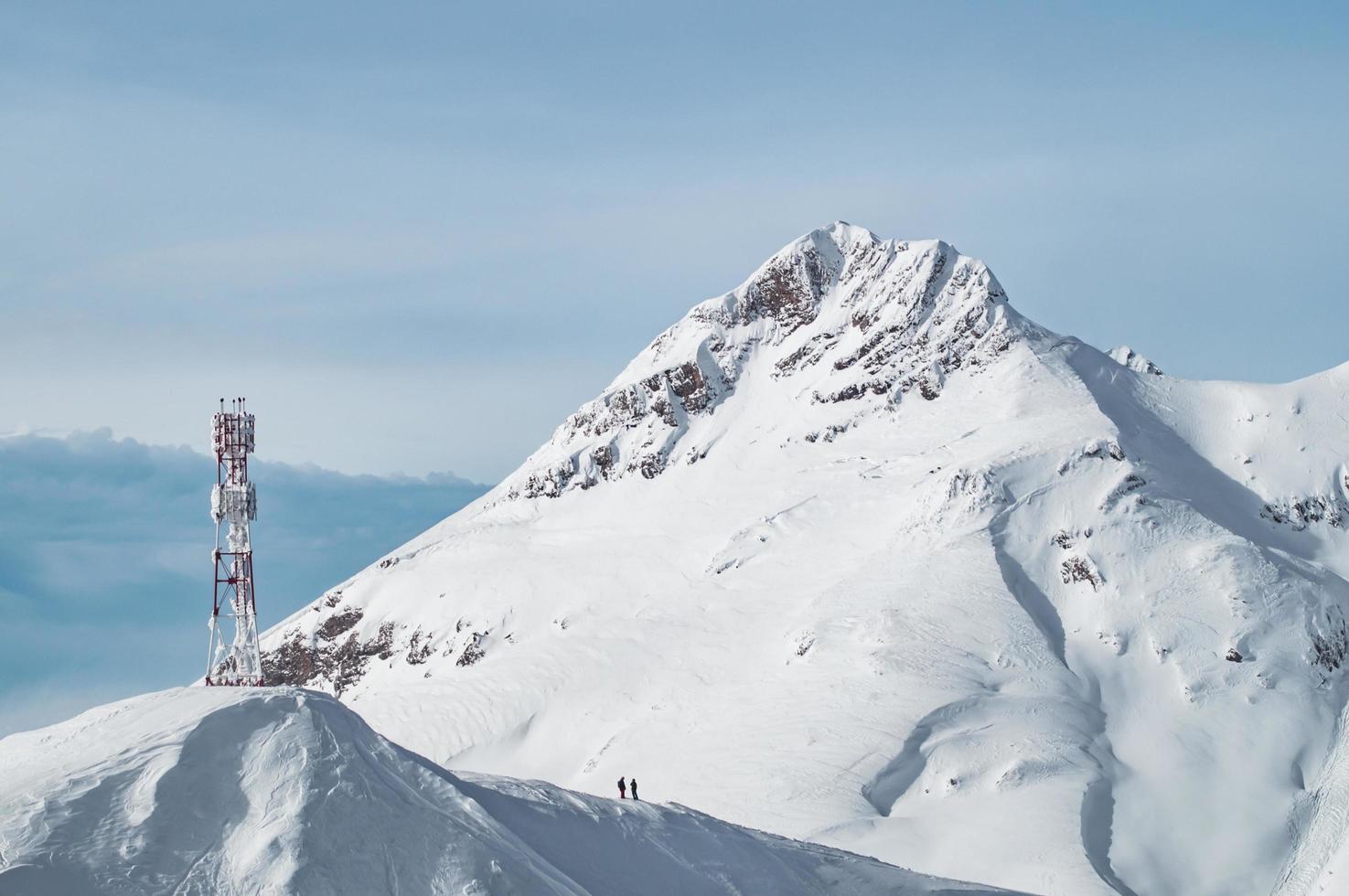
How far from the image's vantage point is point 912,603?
277 ft

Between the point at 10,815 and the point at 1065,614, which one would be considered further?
the point at 1065,614

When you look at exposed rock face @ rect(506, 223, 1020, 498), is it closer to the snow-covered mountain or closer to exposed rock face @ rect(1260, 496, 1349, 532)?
the snow-covered mountain

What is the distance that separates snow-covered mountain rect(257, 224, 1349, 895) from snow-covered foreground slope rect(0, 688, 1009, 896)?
110 ft

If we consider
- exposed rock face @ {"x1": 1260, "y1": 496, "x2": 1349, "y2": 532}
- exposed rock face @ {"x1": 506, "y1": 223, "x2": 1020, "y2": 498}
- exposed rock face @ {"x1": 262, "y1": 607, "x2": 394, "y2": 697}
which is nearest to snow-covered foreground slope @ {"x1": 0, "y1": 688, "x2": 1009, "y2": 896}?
exposed rock face @ {"x1": 262, "y1": 607, "x2": 394, "y2": 697}

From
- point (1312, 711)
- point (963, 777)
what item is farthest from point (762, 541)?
point (1312, 711)

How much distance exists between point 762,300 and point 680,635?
47577 millimetres

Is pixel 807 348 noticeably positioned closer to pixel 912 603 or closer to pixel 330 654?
pixel 912 603

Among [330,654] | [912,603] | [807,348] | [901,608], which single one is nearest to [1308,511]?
[912,603]

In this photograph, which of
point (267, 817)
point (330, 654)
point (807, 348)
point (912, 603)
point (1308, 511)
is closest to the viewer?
point (267, 817)

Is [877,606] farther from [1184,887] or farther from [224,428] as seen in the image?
[224,428]

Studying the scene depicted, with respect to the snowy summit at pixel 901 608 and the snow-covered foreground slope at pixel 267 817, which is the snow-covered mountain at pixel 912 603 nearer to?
the snowy summit at pixel 901 608

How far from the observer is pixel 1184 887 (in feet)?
223

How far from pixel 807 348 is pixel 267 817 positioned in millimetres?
94219

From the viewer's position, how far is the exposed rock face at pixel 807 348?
111 meters
